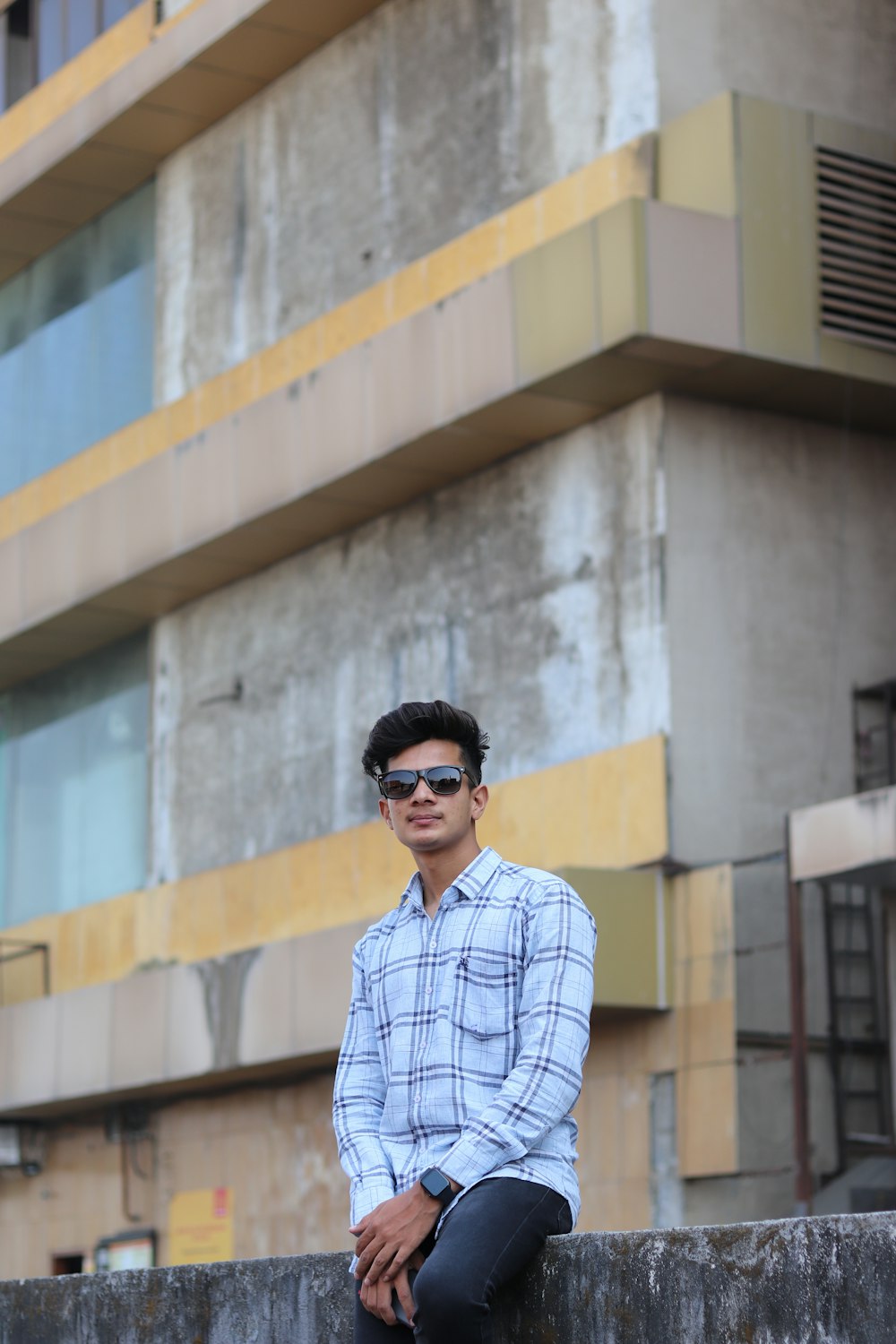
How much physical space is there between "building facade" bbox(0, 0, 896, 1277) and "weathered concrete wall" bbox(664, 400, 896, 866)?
0.03 m

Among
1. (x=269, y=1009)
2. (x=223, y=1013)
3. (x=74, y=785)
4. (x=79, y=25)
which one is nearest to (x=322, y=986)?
(x=269, y=1009)

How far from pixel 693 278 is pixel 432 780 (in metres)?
10.7

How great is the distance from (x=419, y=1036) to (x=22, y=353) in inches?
817

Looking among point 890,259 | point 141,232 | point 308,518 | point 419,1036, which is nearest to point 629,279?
point 890,259

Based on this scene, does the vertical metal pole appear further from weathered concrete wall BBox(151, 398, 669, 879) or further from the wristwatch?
the wristwatch

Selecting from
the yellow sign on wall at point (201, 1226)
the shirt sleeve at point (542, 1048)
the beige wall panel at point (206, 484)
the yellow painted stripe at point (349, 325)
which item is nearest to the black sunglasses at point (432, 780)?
the shirt sleeve at point (542, 1048)

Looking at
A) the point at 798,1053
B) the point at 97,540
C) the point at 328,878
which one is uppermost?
the point at 97,540

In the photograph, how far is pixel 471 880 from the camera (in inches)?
206

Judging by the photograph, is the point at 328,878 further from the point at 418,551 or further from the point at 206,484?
the point at 206,484

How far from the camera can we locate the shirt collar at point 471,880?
521cm

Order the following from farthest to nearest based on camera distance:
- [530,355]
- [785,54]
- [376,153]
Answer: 1. [376,153]
2. [785,54]
3. [530,355]

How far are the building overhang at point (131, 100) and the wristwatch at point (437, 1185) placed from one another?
16.2m

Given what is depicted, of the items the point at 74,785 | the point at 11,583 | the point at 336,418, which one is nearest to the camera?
the point at 336,418

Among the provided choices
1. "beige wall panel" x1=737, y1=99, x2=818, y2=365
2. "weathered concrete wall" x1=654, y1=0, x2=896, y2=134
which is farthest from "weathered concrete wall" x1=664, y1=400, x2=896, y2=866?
"weathered concrete wall" x1=654, y1=0, x2=896, y2=134
